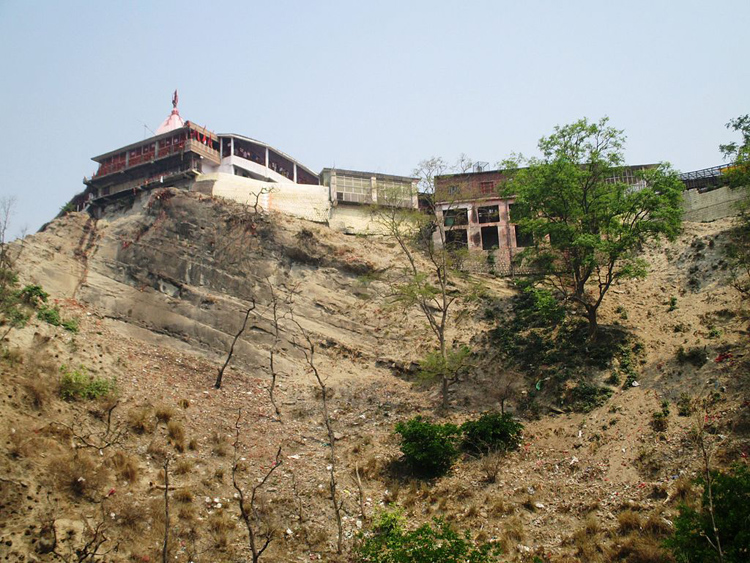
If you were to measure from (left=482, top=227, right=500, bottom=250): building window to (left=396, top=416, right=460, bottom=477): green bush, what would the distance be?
68.3ft

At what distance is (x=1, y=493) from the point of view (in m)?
17.8

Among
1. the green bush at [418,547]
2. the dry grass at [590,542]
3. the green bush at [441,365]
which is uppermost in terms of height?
the green bush at [441,365]

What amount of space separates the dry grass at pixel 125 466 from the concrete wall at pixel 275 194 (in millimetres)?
20801

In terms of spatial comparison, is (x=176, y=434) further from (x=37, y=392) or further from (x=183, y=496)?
(x=37, y=392)

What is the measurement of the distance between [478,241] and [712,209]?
46.1 ft

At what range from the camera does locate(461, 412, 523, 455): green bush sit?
23.6m

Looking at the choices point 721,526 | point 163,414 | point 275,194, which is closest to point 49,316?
A: point 163,414

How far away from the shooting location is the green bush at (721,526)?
13555 millimetres

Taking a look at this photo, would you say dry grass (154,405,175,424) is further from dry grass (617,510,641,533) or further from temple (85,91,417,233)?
temple (85,91,417,233)

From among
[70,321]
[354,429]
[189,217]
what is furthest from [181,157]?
[354,429]

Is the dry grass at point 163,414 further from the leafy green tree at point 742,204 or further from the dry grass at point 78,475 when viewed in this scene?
the leafy green tree at point 742,204

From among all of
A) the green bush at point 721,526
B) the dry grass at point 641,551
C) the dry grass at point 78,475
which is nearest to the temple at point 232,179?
the dry grass at point 78,475

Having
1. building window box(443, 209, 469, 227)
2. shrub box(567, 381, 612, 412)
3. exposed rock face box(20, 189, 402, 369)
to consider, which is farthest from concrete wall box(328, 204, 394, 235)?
shrub box(567, 381, 612, 412)

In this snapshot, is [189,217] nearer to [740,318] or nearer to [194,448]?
[194,448]
